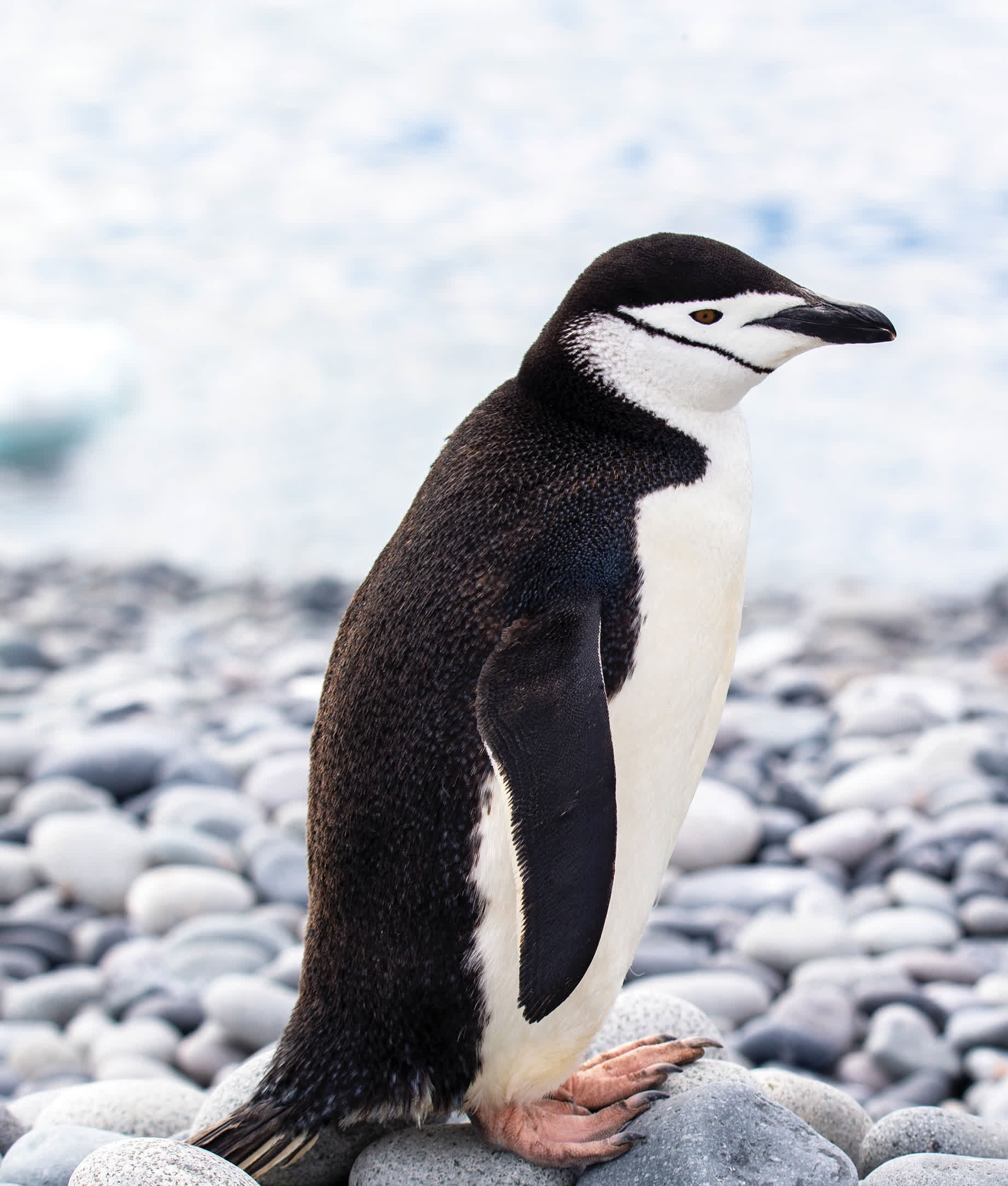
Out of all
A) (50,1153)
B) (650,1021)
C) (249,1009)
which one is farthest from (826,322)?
(249,1009)

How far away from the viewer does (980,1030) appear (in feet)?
8.52

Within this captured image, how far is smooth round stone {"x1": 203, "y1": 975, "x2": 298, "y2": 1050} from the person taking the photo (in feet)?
8.23

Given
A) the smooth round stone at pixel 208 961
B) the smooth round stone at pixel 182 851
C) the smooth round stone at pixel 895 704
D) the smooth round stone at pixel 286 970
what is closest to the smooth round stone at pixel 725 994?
the smooth round stone at pixel 286 970

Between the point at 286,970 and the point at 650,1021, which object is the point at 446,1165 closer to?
the point at 650,1021

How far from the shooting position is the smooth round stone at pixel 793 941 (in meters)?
2.88

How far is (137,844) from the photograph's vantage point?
3.20 meters

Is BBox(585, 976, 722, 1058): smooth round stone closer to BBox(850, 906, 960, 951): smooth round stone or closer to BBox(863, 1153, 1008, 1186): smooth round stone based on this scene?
BBox(863, 1153, 1008, 1186): smooth round stone

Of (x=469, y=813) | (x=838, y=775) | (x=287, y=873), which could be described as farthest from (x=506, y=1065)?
(x=838, y=775)

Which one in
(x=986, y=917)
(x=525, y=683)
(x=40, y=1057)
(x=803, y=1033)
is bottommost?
(x=40, y=1057)

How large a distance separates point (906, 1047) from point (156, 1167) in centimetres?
159

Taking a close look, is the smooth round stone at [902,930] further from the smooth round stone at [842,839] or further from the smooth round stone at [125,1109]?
the smooth round stone at [125,1109]

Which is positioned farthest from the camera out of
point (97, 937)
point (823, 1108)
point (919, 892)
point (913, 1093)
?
point (919, 892)

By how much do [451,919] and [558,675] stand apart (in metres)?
0.29

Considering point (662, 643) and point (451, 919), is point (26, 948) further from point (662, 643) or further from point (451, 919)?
point (662, 643)
